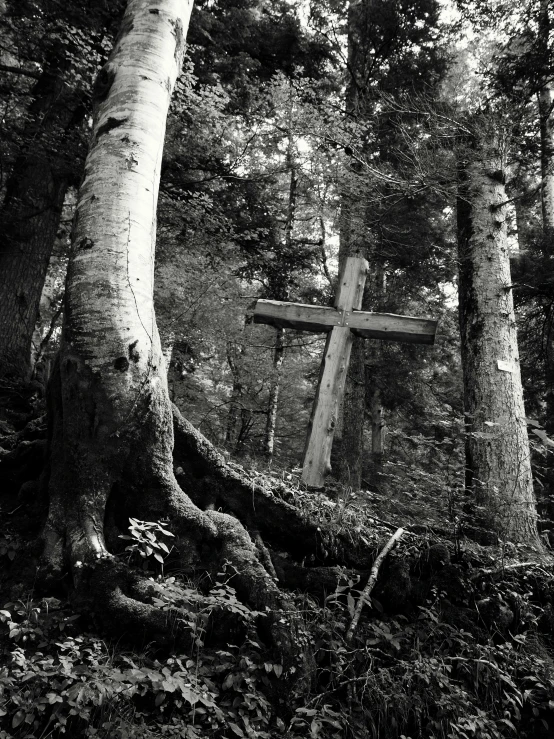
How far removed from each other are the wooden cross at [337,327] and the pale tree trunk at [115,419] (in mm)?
2892

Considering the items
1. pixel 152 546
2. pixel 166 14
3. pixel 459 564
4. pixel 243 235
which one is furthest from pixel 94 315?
pixel 243 235

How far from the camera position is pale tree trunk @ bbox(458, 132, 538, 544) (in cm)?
534

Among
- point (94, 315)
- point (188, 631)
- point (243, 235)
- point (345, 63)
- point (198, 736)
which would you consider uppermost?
point (345, 63)

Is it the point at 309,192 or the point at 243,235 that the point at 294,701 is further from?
the point at 309,192

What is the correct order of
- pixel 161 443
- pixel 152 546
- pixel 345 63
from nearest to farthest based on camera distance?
pixel 152 546
pixel 161 443
pixel 345 63

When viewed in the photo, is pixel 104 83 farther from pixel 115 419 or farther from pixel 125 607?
pixel 125 607

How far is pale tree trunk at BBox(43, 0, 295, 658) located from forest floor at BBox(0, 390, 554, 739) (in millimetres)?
159

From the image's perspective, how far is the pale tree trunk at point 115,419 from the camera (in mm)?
3029

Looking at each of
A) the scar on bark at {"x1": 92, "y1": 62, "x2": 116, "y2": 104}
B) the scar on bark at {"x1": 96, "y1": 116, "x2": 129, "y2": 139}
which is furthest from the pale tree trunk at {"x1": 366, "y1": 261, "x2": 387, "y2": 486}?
the scar on bark at {"x1": 96, "y1": 116, "x2": 129, "y2": 139}

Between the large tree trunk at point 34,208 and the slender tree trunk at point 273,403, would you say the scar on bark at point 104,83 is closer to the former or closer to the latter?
the large tree trunk at point 34,208

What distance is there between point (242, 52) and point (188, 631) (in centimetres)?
1029

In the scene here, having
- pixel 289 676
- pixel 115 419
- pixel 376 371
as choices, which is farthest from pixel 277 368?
pixel 289 676

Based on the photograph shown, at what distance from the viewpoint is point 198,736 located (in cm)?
236

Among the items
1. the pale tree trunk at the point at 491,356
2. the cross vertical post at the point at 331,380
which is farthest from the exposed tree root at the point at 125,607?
the pale tree trunk at the point at 491,356
